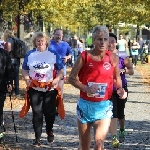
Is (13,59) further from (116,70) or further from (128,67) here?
(116,70)

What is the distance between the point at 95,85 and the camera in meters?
5.56

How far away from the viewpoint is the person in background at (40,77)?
783 centimetres

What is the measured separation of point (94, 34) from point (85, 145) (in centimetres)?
127

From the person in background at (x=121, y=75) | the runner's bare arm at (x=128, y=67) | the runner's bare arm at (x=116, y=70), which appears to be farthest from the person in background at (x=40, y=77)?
the runner's bare arm at (x=116, y=70)

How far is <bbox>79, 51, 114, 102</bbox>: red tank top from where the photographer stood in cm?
559

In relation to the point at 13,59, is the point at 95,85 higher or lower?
higher

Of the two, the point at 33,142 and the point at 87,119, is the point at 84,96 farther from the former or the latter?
the point at 33,142

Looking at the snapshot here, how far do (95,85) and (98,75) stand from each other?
122 millimetres

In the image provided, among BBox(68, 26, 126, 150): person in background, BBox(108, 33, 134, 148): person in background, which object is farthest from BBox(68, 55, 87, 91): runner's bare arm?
BBox(108, 33, 134, 148): person in background

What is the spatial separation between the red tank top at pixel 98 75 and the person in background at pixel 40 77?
219 centimetres

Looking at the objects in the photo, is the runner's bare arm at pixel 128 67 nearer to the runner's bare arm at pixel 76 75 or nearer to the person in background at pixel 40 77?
the person in background at pixel 40 77

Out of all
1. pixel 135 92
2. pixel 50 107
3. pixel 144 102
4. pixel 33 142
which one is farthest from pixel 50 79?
pixel 135 92

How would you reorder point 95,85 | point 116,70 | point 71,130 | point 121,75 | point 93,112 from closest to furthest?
point 95,85 < point 93,112 < point 116,70 < point 121,75 < point 71,130

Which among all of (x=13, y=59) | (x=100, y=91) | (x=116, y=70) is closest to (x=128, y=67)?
(x=116, y=70)
